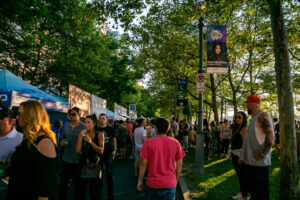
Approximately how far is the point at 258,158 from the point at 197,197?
7.08 feet

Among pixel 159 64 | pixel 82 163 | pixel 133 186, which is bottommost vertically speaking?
pixel 133 186

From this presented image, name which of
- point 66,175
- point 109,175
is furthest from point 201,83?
point 66,175

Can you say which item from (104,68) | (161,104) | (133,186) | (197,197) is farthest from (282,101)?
(161,104)

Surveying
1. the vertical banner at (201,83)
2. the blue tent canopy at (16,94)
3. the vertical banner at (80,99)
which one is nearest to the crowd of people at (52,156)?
the blue tent canopy at (16,94)

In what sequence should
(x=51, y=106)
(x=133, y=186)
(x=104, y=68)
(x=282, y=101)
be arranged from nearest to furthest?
(x=282, y=101) < (x=133, y=186) < (x=51, y=106) < (x=104, y=68)

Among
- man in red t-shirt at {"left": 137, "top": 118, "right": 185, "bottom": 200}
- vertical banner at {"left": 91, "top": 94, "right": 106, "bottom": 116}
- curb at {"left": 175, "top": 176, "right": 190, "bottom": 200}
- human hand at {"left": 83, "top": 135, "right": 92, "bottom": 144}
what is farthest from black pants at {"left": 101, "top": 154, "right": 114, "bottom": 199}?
vertical banner at {"left": 91, "top": 94, "right": 106, "bottom": 116}

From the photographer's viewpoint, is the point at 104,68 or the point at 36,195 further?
the point at 104,68

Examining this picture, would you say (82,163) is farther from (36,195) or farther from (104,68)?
(104,68)

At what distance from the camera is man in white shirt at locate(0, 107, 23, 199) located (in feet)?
10.3

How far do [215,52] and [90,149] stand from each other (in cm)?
554

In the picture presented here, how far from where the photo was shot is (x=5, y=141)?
3.22 m

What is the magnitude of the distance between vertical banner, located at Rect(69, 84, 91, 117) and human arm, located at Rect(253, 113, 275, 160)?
8.10 metres

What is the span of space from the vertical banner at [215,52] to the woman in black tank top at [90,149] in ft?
16.2

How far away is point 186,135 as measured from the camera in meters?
16.9
